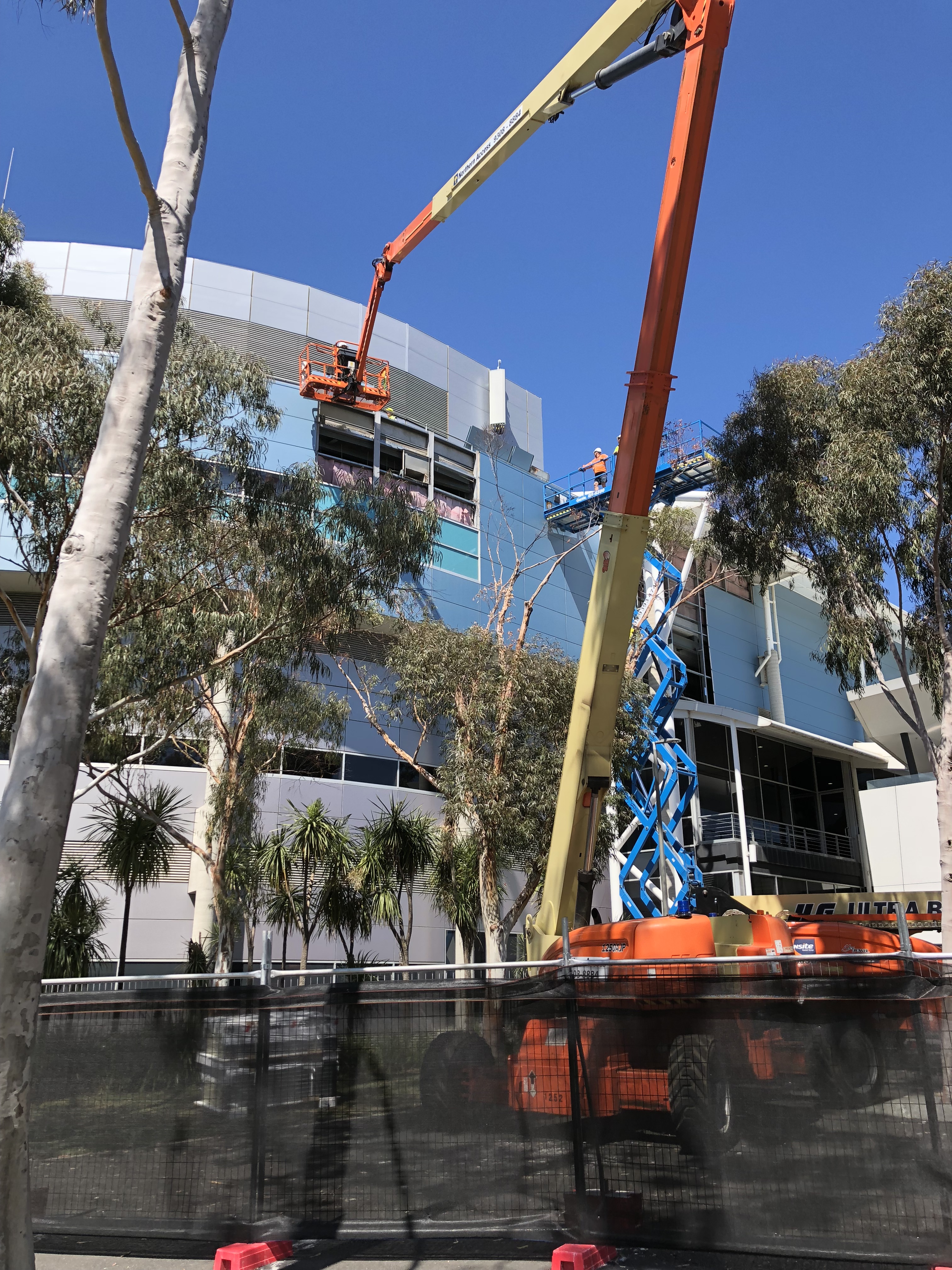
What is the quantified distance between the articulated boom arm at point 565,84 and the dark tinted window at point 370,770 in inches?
512

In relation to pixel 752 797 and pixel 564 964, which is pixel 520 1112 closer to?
pixel 564 964

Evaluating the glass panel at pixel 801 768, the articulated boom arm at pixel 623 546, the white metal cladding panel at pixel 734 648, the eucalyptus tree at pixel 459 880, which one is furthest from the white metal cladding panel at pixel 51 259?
the glass panel at pixel 801 768

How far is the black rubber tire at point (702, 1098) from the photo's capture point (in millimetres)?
5594

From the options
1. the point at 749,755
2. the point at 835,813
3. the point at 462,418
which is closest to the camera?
the point at 462,418

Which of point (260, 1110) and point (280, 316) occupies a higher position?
point (280, 316)

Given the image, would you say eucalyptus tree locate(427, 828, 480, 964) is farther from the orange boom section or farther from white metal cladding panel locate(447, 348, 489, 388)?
white metal cladding panel locate(447, 348, 489, 388)

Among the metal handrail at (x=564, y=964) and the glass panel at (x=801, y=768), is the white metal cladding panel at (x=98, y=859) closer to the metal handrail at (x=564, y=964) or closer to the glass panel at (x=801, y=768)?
the metal handrail at (x=564, y=964)

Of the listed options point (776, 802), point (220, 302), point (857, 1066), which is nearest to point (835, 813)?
point (776, 802)

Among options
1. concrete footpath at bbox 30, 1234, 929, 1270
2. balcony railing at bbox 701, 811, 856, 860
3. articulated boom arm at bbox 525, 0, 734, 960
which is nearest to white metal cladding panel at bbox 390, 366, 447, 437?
balcony railing at bbox 701, 811, 856, 860

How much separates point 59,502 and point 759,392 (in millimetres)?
12103

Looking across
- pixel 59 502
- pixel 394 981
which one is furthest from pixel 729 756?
pixel 394 981

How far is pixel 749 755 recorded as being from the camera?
3547 centimetres

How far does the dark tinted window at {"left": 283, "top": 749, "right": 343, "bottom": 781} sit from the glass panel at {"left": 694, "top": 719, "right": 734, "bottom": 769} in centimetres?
1364

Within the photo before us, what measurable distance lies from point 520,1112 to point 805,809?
35.1 m
